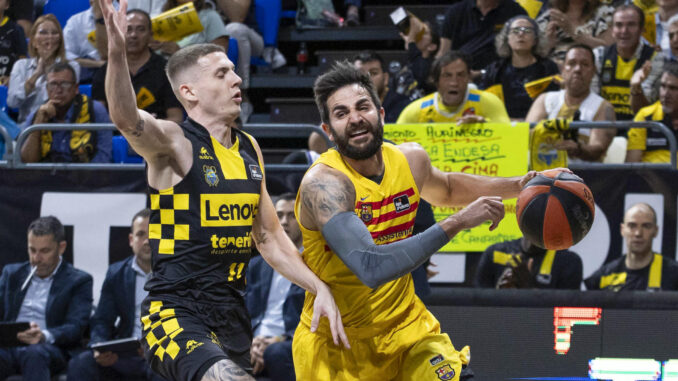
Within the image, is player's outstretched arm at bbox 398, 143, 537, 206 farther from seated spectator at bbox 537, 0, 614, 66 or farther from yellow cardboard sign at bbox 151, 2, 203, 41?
yellow cardboard sign at bbox 151, 2, 203, 41

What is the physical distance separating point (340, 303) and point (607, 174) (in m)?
3.56

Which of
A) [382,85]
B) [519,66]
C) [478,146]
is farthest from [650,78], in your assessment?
[382,85]

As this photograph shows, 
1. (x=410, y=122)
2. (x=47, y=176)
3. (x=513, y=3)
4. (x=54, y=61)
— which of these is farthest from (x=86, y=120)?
(x=513, y=3)

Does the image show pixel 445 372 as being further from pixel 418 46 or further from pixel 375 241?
pixel 418 46

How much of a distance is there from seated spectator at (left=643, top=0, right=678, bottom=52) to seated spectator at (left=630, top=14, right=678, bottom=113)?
56 cm

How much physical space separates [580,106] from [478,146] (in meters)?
1.18

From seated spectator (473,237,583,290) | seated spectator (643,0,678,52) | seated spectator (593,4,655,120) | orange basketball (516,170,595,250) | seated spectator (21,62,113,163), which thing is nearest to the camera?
orange basketball (516,170,595,250)

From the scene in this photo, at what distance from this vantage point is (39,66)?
31.6 feet

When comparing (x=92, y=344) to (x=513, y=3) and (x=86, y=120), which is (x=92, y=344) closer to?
(x=86, y=120)

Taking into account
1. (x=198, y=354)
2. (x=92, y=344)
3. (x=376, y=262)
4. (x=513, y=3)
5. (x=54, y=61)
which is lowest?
(x=92, y=344)

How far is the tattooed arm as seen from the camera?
4133 mm

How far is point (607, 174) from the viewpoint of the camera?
7551 millimetres

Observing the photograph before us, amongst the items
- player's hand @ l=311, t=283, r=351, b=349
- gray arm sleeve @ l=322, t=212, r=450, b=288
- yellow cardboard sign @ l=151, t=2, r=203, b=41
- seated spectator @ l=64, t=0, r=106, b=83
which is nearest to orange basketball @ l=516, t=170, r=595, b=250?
gray arm sleeve @ l=322, t=212, r=450, b=288

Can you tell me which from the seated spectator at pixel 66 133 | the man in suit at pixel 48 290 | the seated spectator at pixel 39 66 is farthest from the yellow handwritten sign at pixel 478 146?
the seated spectator at pixel 39 66
